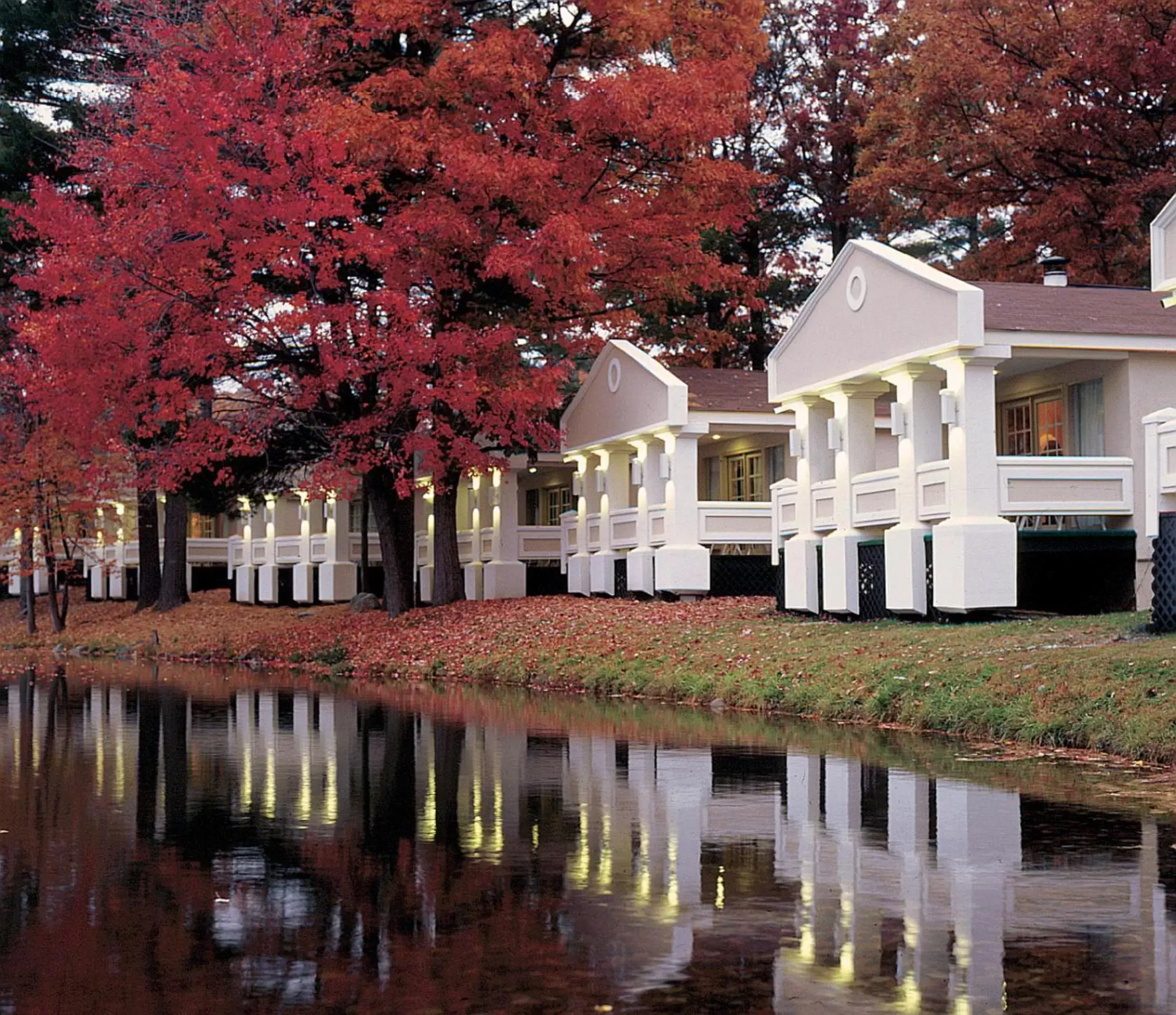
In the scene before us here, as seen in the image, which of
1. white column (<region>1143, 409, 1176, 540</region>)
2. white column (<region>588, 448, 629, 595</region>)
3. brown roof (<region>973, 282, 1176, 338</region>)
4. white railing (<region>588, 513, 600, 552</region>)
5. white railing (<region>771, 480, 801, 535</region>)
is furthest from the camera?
white railing (<region>588, 513, 600, 552</region>)

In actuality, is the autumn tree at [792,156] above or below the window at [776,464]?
above

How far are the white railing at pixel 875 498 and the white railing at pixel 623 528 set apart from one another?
892 cm

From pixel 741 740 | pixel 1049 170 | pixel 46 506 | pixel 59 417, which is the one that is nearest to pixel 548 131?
pixel 59 417

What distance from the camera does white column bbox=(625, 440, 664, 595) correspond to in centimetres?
3375

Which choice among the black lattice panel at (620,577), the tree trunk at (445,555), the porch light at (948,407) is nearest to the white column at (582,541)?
the black lattice panel at (620,577)

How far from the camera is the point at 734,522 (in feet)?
110

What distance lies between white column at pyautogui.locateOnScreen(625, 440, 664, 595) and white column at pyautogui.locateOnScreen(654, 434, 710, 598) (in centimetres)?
47

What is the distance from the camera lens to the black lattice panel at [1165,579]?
17.7 m

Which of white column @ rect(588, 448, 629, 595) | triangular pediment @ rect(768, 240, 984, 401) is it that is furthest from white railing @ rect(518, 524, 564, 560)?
triangular pediment @ rect(768, 240, 984, 401)

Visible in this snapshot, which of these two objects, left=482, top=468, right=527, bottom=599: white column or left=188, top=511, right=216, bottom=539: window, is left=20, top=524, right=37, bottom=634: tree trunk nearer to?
left=482, top=468, right=527, bottom=599: white column

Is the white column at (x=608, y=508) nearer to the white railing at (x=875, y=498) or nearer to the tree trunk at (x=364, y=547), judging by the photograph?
the tree trunk at (x=364, y=547)

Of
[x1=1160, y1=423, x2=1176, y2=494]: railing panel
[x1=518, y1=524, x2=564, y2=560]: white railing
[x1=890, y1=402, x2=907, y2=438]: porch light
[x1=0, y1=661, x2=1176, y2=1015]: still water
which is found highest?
[x1=890, y1=402, x2=907, y2=438]: porch light

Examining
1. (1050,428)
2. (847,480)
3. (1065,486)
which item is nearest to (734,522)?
(847,480)

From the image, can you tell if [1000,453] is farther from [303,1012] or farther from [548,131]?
[303,1012]
